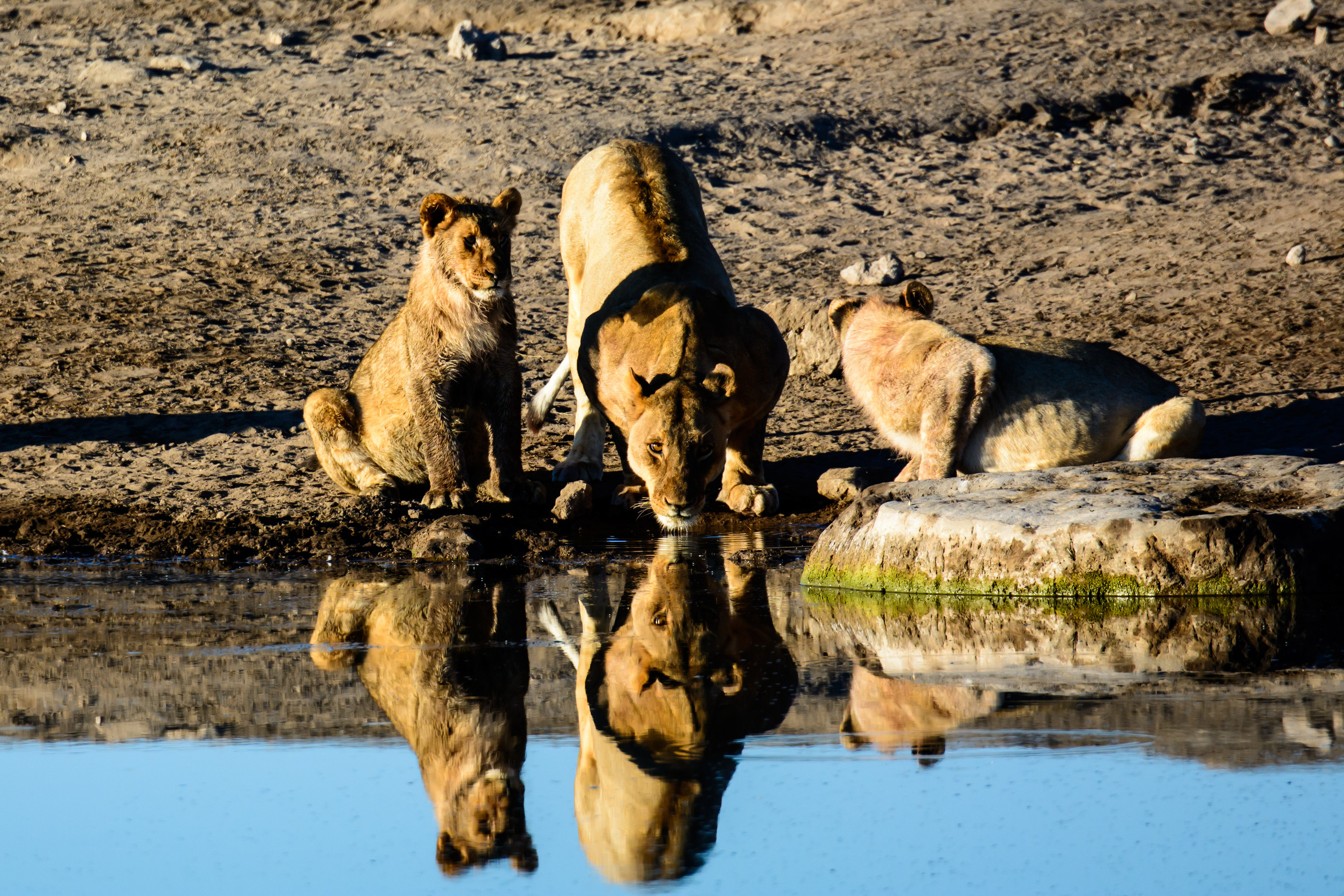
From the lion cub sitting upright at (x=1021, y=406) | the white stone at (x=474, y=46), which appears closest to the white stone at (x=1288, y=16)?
the white stone at (x=474, y=46)

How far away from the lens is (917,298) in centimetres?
834

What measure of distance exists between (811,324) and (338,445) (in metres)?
3.90

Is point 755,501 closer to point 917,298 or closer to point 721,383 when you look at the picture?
point 721,383

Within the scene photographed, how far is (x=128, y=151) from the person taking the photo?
15000 mm

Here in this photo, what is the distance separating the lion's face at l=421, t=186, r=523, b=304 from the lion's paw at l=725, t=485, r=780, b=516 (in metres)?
1.65

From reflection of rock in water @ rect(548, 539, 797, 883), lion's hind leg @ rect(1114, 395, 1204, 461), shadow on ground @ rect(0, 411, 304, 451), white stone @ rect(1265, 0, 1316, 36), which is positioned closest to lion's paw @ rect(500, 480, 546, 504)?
reflection of rock in water @ rect(548, 539, 797, 883)

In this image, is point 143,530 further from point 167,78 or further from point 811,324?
point 167,78

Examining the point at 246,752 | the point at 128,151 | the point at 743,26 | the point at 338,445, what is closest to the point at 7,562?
the point at 338,445

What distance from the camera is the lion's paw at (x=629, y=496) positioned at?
838 cm

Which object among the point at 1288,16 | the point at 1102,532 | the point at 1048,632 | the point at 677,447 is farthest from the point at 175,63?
the point at 1048,632

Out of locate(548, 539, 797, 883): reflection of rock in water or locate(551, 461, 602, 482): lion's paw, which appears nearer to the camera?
locate(548, 539, 797, 883): reflection of rock in water

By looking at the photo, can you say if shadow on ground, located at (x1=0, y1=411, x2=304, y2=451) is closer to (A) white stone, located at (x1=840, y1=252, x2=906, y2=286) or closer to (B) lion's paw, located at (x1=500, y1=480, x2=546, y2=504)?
(B) lion's paw, located at (x1=500, y1=480, x2=546, y2=504)

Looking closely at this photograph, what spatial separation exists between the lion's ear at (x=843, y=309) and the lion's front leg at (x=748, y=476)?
2.26ft

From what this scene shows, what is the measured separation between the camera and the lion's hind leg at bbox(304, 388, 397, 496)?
866cm
